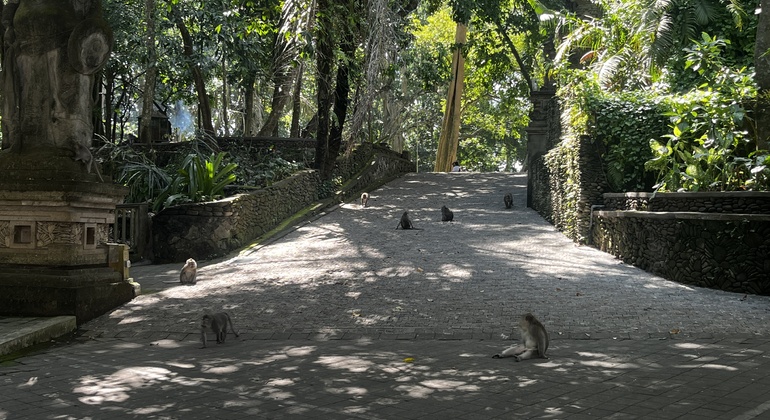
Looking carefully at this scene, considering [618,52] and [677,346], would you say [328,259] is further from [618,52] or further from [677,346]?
[618,52]

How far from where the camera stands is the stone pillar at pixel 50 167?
30.3ft

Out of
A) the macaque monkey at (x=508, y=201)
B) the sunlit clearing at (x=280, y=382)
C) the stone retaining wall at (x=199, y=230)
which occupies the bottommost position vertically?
the sunlit clearing at (x=280, y=382)

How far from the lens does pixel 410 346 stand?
7855mm

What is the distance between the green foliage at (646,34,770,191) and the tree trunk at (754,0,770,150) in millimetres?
183

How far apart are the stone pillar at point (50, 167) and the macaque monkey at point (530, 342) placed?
5.53 meters

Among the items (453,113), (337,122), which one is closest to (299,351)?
(337,122)

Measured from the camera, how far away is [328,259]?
545 inches

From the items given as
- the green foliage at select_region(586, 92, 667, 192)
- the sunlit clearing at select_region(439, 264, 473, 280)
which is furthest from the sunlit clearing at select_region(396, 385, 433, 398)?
the green foliage at select_region(586, 92, 667, 192)

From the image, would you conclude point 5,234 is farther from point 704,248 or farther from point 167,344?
point 704,248

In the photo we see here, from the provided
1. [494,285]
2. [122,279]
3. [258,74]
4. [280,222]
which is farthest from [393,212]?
[122,279]

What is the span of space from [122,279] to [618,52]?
13.9 metres

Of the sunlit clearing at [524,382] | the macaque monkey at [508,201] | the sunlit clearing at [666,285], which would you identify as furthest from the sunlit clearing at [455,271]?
the macaque monkey at [508,201]

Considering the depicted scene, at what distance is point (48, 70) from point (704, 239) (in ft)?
30.8

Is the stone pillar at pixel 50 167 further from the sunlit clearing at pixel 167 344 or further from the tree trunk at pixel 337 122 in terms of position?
the tree trunk at pixel 337 122
